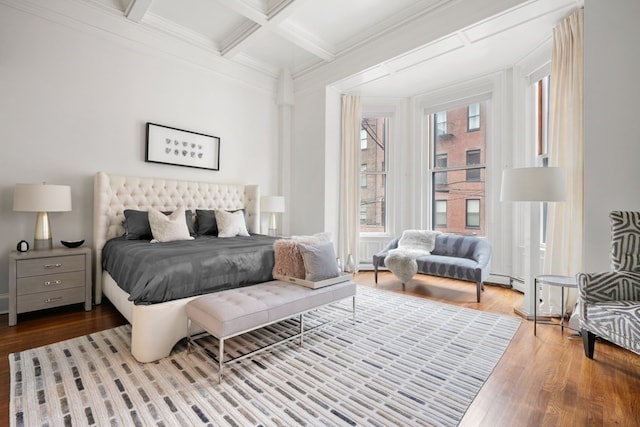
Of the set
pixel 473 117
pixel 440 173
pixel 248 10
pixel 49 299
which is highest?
pixel 248 10

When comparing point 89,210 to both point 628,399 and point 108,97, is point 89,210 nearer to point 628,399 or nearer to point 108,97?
point 108,97

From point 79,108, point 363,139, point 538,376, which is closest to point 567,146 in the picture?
point 538,376

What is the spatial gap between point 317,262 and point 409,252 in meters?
2.10

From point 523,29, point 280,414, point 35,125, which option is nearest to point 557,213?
point 523,29

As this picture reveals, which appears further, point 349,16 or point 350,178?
point 350,178

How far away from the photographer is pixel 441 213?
5152 millimetres

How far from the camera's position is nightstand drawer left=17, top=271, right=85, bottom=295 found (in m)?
2.73

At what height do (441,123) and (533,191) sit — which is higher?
(441,123)

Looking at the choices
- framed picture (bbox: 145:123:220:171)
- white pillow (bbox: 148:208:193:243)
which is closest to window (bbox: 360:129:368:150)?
framed picture (bbox: 145:123:220:171)

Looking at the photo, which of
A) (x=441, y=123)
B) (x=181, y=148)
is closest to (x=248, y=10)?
(x=181, y=148)

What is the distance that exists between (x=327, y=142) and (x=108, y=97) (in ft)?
10.1

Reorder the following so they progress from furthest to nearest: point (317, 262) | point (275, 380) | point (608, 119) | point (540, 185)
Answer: point (540, 185) < point (317, 262) < point (608, 119) < point (275, 380)

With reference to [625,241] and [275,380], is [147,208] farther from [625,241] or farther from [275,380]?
[625,241]

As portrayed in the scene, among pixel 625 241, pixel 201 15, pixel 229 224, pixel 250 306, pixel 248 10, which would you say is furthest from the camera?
pixel 229 224
